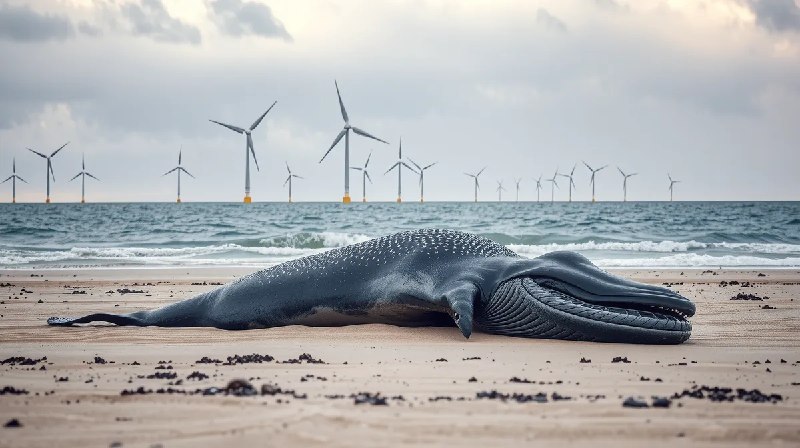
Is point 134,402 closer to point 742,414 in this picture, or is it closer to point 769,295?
point 742,414

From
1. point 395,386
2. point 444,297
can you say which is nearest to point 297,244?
point 444,297

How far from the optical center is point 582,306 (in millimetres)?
7754

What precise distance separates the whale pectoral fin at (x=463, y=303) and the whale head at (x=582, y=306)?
358 mm

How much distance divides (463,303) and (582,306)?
3.58 feet

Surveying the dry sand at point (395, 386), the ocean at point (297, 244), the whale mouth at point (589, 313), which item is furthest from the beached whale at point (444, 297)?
the ocean at point (297, 244)

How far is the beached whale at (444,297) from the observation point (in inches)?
302

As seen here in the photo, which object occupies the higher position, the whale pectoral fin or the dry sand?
the whale pectoral fin

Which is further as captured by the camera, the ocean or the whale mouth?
the ocean

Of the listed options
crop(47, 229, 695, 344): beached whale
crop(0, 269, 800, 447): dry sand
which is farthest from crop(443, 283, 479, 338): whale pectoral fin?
crop(0, 269, 800, 447): dry sand

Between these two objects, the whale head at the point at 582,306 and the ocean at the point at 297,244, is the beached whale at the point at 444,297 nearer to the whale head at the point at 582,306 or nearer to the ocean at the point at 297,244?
the whale head at the point at 582,306

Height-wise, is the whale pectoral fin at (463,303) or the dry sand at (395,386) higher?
the whale pectoral fin at (463,303)

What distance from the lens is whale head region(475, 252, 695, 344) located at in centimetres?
759

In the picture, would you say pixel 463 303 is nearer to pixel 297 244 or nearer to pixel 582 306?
pixel 582 306

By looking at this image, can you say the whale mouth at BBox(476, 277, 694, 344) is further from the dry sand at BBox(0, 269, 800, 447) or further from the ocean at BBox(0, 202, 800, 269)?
the ocean at BBox(0, 202, 800, 269)
